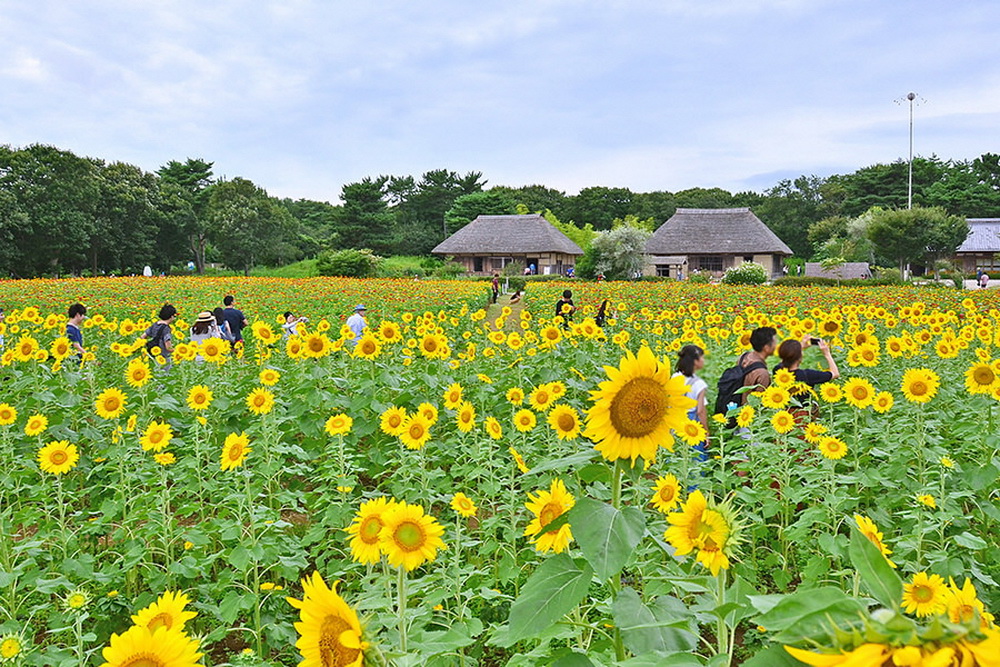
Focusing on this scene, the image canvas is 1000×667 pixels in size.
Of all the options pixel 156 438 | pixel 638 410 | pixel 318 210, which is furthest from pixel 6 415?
pixel 318 210

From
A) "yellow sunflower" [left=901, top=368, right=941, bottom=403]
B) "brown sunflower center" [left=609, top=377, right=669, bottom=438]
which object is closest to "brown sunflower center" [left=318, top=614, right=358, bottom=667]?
"brown sunflower center" [left=609, top=377, right=669, bottom=438]

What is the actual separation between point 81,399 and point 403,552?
16.1ft

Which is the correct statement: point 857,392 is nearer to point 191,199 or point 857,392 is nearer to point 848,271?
point 848,271

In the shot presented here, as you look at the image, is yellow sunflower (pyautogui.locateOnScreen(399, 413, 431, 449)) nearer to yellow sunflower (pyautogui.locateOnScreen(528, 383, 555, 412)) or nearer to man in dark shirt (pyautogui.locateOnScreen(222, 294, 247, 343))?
yellow sunflower (pyautogui.locateOnScreen(528, 383, 555, 412))

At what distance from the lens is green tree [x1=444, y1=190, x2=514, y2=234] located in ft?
178

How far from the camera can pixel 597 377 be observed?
20.4 ft

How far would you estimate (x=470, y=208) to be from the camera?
54.8m

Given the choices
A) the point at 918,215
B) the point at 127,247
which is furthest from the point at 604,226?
the point at 127,247

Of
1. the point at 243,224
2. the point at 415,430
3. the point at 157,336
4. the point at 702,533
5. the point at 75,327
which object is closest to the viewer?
the point at 702,533

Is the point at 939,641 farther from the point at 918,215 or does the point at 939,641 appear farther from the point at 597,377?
the point at 918,215

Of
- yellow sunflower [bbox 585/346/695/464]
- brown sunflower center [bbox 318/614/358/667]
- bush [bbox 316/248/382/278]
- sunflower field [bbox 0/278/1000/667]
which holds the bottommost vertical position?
sunflower field [bbox 0/278/1000/667]

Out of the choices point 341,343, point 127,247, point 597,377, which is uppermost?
point 127,247

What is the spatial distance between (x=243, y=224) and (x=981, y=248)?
48.7 metres

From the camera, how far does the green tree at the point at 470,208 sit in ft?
178
